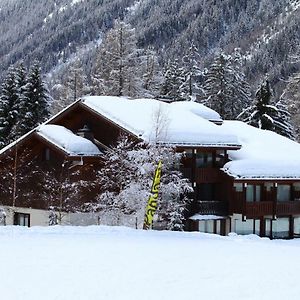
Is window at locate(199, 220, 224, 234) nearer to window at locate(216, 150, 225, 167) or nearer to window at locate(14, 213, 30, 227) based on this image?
window at locate(216, 150, 225, 167)

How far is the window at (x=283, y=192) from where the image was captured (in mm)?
34644

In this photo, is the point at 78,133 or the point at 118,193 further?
the point at 78,133

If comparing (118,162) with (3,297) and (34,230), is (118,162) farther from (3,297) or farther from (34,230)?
(3,297)

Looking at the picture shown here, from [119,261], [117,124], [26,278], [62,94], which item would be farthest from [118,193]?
[62,94]

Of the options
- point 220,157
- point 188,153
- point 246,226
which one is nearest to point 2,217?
point 188,153

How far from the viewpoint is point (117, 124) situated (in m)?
31.7

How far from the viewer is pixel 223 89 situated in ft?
169

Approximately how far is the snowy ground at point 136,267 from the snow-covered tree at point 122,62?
85.2ft

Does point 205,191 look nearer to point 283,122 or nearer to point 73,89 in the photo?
point 283,122

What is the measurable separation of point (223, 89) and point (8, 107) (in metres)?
17.1

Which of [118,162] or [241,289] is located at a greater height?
[118,162]

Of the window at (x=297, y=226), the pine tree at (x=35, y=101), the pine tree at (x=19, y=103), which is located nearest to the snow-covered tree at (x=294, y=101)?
the window at (x=297, y=226)

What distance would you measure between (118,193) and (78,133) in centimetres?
684

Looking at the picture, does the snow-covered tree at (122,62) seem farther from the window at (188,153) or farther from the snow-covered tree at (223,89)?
the window at (188,153)
